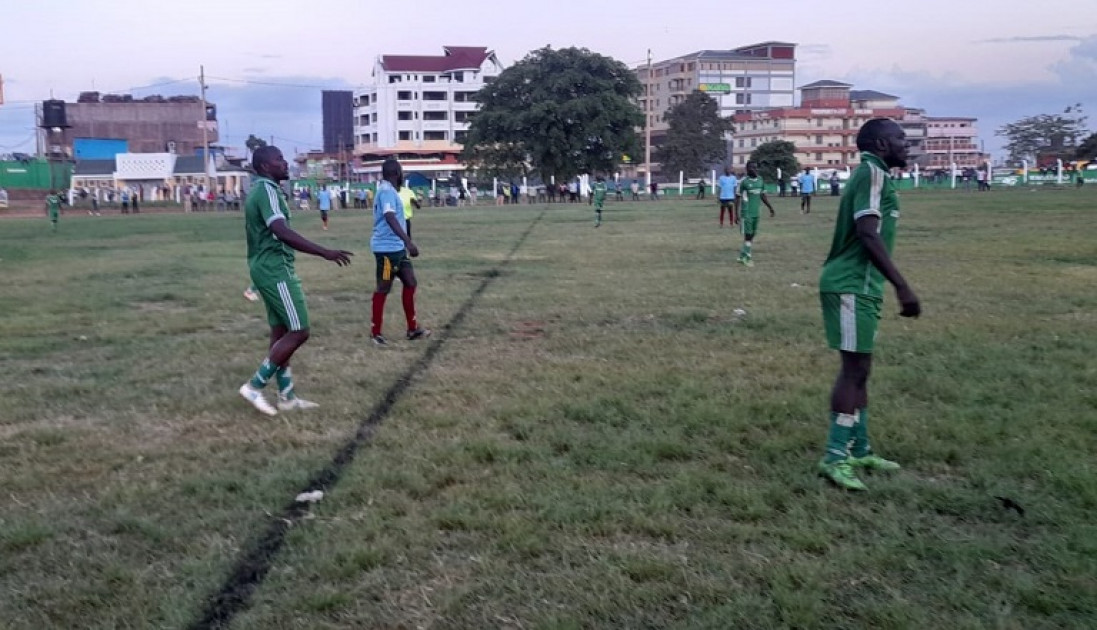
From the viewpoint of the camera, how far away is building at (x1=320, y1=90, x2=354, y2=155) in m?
133

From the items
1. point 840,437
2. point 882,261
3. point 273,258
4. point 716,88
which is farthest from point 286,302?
point 716,88

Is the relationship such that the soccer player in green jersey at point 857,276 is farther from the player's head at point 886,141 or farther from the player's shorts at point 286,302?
the player's shorts at point 286,302

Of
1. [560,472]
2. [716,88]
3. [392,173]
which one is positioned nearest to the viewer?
[560,472]

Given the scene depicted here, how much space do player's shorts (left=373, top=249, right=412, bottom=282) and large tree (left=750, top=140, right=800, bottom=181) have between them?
63.2 m

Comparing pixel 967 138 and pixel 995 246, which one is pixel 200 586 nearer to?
pixel 995 246

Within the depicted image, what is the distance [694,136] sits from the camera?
84.6 m

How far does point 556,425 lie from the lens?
648cm

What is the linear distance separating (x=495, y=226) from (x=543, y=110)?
102 ft

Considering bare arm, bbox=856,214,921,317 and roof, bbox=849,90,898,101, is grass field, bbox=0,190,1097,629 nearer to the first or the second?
bare arm, bbox=856,214,921,317

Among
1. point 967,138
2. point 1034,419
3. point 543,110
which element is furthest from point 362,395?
point 967,138

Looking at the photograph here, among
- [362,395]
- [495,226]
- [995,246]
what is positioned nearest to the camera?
[362,395]

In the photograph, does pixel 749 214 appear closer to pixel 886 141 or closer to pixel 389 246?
pixel 389 246

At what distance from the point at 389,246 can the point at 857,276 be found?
565cm

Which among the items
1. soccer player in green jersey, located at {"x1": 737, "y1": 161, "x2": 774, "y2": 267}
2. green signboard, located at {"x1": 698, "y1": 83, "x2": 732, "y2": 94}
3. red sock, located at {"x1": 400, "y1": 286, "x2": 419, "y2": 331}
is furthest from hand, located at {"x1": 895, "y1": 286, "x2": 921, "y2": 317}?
green signboard, located at {"x1": 698, "y1": 83, "x2": 732, "y2": 94}
